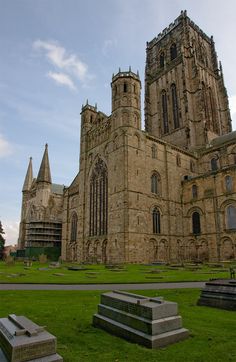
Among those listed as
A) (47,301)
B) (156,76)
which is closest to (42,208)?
A: (156,76)

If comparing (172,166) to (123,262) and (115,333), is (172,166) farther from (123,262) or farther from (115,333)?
(115,333)

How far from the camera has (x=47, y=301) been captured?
8.84 m

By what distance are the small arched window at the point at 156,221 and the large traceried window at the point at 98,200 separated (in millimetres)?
6838

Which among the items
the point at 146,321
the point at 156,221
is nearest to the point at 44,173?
the point at 156,221

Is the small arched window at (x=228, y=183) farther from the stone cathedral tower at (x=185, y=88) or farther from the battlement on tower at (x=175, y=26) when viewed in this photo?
the battlement on tower at (x=175, y=26)

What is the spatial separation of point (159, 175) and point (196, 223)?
29.4ft

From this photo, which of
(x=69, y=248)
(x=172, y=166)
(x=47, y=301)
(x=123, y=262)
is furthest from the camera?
(x=69, y=248)

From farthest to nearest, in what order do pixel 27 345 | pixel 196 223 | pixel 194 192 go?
pixel 194 192 < pixel 196 223 < pixel 27 345

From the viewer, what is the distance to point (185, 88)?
51906 mm

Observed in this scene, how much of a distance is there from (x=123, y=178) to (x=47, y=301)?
88.8ft

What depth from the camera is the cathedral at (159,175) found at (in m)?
35.6

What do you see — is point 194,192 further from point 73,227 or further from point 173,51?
point 173,51

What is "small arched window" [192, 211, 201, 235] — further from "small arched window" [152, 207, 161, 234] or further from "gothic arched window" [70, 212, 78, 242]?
"gothic arched window" [70, 212, 78, 242]

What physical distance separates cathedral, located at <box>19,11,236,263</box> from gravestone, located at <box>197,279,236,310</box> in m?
25.1
